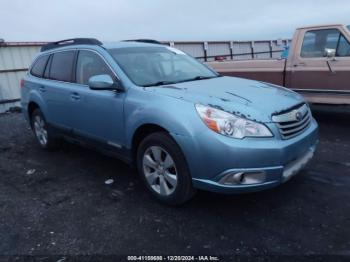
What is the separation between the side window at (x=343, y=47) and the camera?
20.3 ft

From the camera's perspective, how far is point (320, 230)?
3176 mm

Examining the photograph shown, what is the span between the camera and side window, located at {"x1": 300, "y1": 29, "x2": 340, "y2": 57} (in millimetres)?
6340

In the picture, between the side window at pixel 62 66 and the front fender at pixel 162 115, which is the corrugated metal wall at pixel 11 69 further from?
the front fender at pixel 162 115

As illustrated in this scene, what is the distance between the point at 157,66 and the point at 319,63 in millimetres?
3561

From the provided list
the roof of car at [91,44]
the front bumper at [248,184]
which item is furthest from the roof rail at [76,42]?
the front bumper at [248,184]

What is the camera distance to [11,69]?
11.4 metres

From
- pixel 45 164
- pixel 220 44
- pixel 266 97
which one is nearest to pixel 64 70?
pixel 45 164

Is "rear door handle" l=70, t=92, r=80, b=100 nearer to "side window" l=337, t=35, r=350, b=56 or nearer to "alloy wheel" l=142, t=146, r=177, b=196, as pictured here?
"alloy wheel" l=142, t=146, r=177, b=196

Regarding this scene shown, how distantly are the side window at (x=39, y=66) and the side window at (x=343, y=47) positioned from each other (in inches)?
196

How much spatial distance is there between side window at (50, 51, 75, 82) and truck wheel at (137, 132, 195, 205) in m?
1.86

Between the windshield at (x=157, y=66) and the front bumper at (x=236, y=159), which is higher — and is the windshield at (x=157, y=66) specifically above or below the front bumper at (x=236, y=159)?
above

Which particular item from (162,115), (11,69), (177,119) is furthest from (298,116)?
(11,69)

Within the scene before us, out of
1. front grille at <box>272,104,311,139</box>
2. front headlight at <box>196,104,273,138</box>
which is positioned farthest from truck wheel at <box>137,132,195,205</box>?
front grille at <box>272,104,311,139</box>

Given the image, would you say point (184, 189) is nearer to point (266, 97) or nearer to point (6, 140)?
point (266, 97)
